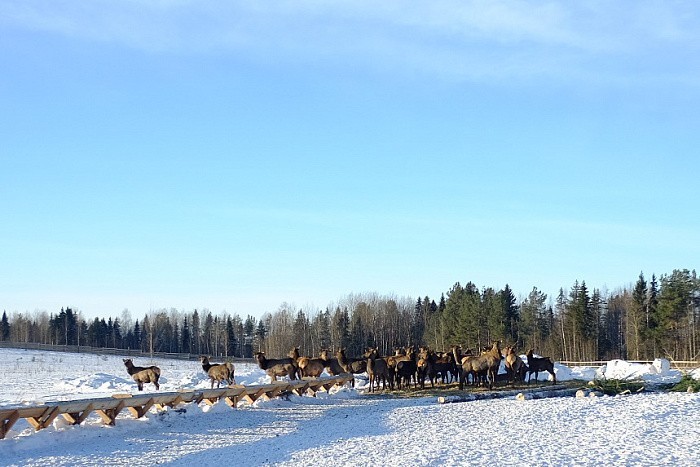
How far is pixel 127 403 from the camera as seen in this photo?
67.6ft

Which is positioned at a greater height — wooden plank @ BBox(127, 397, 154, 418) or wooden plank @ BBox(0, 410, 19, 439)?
wooden plank @ BBox(0, 410, 19, 439)

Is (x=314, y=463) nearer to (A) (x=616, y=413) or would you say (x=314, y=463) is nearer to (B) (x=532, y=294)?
(A) (x=616, y=413)

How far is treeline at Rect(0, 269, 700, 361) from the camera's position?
228ft

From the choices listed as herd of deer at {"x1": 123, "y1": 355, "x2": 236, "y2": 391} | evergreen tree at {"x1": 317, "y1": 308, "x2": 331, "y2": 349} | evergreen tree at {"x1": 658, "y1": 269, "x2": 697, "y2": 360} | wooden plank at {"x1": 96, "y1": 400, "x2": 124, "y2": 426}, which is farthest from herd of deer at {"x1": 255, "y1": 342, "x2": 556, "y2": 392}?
evergreen tree at {"x1": 317, "y1": 308, "x2": 331, "y2": 349}

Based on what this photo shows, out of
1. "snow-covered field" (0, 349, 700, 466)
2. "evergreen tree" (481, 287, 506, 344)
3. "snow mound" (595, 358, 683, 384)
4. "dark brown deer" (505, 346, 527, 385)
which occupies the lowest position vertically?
"snow mound" (595, 358, 683, 384)

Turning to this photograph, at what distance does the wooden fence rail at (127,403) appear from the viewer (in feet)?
57.8

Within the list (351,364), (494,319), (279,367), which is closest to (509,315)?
(494,319)

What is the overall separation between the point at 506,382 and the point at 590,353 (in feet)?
141

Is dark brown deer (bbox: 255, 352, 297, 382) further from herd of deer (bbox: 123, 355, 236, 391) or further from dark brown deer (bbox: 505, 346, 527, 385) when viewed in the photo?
dark brown deer (bbox: 505, 346, 527, 385)

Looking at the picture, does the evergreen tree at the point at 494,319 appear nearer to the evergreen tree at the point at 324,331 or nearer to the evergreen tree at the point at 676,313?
the evergreen tree at the point at 676,313

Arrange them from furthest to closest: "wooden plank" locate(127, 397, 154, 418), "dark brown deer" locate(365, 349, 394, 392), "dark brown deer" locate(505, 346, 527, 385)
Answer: "dark brown deer" locate(365, 349, 394, 392) → "dark brown deer" locate(505, 346, 527, 385) → "wooden plank" locate(127, 397, 154, 418)

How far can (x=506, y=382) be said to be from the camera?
3606cm

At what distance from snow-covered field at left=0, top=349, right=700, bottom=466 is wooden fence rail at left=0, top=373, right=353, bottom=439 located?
0.29 meters

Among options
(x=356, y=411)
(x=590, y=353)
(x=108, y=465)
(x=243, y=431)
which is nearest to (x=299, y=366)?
(x=356, y=411)
